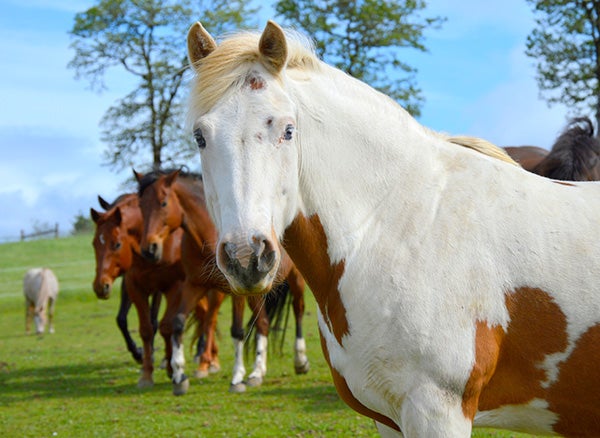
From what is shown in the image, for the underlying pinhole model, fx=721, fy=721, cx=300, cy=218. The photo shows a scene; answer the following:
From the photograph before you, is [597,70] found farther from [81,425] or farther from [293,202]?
[293,202]

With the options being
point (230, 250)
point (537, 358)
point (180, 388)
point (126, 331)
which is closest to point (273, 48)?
point (230, 250)

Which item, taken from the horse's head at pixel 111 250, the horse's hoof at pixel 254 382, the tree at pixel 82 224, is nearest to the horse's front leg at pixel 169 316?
the horse's head at pixel 111 250

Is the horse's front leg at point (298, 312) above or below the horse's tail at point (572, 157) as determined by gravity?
below

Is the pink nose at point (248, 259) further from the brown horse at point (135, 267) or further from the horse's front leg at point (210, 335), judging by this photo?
the brown horse at point (135, 267)

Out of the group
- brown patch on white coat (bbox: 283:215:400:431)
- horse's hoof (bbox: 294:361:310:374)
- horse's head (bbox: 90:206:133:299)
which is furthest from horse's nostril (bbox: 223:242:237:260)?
horse's head (bbox: 90:206:133:299)

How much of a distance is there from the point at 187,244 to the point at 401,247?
7.29 m

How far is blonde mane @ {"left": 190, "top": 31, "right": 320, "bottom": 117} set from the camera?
2984 millimetres

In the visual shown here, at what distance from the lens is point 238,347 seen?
33.1 feet

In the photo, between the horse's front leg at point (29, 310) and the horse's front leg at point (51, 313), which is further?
the horse's front leg at point (29, 310)

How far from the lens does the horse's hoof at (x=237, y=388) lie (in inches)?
379

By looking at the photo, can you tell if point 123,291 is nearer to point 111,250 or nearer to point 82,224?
point 111,250

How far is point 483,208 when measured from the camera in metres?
3.08

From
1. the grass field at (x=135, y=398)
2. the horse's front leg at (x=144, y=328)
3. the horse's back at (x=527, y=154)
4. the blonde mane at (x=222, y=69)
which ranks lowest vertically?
the grass field at (x=135, y=398)

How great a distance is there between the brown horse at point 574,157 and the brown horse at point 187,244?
3.85 meters
